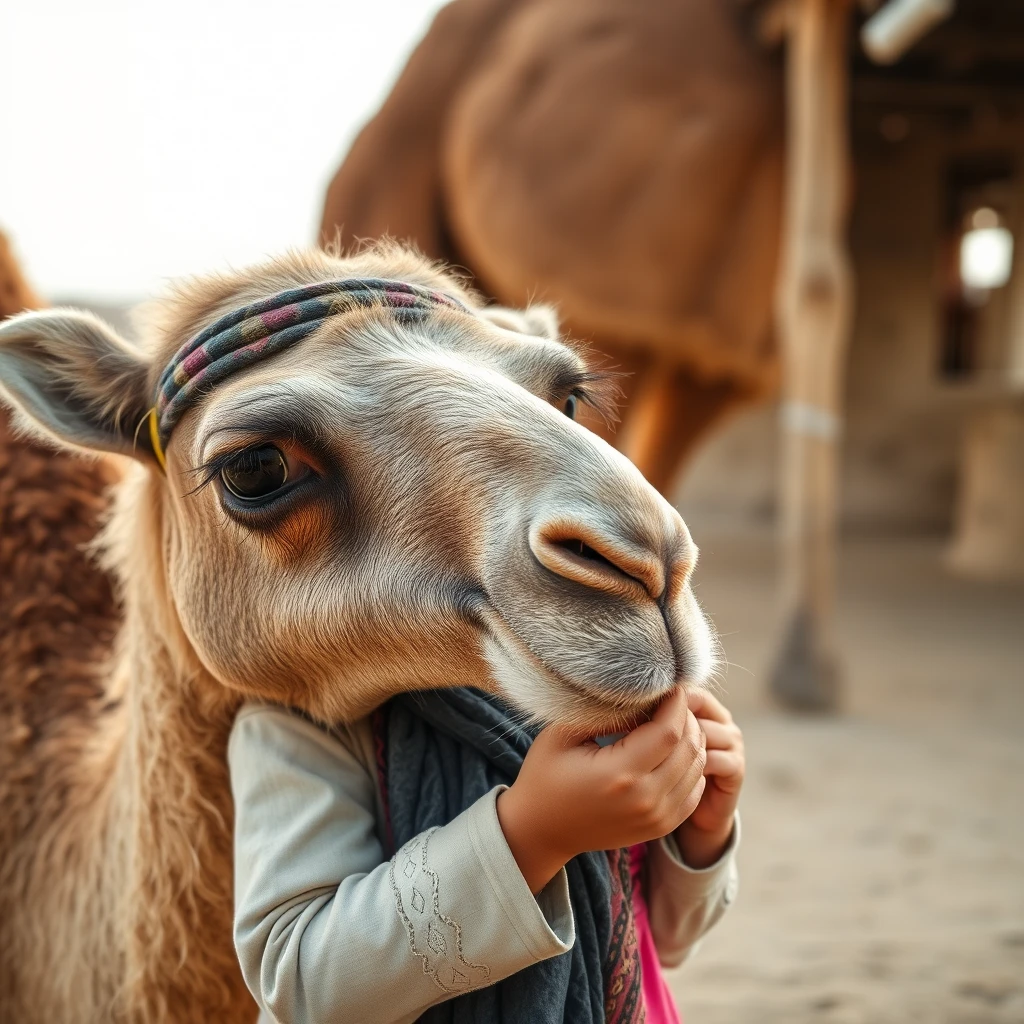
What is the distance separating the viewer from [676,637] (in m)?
0.83

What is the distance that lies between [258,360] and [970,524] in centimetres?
776

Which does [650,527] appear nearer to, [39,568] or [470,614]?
[470,614]

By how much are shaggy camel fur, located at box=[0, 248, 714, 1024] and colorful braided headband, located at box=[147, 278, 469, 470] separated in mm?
15

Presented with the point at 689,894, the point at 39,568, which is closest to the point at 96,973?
the point at 39,568

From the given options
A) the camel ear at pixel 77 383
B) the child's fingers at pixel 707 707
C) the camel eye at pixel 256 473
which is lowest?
the child's fingers at pixel 707 707

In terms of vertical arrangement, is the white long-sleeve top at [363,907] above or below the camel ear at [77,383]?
below

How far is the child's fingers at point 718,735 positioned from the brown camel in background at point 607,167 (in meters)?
3.45

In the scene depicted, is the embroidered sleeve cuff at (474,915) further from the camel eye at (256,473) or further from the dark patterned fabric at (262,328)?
the dark patterned fabric at (262,328)

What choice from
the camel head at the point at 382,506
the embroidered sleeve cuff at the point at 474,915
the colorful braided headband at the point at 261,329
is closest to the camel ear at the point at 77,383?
the camel head at the point at 382,506

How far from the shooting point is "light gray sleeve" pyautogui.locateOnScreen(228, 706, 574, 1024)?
87 cm

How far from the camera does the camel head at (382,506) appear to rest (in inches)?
32.1

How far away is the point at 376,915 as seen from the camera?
2.90 feet

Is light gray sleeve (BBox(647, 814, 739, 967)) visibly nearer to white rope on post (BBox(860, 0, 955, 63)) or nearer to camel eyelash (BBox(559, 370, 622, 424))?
camel eyelash (BBox(559, 370, 622, 424))

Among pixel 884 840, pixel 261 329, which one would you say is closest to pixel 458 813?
pixel 261 329
